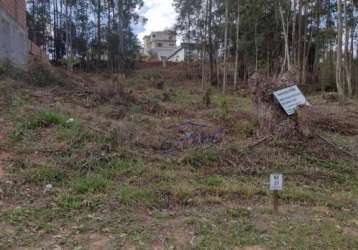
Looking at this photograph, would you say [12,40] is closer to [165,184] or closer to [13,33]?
[13,33]

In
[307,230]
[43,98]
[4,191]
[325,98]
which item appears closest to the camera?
[307,230]

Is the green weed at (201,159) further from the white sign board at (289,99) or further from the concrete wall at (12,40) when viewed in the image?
the concrete wall at (12,40)

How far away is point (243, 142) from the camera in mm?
6340

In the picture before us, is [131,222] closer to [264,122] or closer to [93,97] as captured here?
[264,122]

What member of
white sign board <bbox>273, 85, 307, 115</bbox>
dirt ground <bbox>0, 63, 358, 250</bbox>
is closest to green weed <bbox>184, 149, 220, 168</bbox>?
dirt ground <bbox>0, 63, 358, 250</bbox>

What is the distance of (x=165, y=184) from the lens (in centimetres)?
441

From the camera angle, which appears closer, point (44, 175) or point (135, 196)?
point (135, 196)

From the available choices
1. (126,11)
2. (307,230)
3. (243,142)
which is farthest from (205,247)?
(126,11)

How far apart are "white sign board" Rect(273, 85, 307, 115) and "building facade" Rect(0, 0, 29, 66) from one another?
817 centimetres

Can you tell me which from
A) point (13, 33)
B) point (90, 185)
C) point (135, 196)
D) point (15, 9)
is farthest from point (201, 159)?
point (15, 9)

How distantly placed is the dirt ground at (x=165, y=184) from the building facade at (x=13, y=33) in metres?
3.01

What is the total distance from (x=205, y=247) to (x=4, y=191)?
2.60 meters

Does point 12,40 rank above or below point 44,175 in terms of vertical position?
above

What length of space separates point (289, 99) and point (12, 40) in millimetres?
9087
